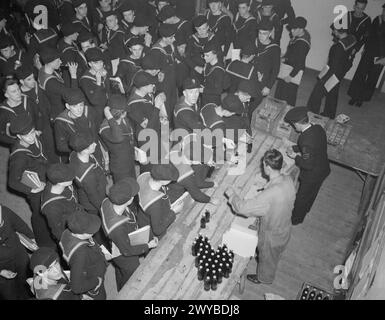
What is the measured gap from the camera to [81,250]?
12.2ft

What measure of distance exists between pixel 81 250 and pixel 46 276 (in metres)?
0.38

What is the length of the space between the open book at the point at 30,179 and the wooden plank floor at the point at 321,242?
9.29 feet

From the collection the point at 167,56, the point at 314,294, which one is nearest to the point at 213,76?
the point at 167,56

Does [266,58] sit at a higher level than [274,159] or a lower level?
higher

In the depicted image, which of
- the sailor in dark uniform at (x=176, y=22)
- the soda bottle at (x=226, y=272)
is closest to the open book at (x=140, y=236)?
the soda bottle at (x=226, y=272)

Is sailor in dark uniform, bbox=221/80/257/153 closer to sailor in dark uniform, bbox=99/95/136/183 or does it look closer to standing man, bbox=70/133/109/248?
sailor in dark uniform, bbox=99/95/136/183

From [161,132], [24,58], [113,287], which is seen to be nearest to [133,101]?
[161,132]

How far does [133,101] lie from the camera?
5.48m

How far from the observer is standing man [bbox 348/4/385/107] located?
741 centimetres

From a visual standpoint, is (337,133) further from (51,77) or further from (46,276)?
(46,276)

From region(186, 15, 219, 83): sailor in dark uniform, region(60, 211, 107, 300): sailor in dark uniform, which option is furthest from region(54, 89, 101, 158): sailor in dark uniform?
region(186, 15, 219, 83): sailor in dark uniform

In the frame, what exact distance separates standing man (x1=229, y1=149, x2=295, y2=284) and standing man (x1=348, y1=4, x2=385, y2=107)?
4.68m

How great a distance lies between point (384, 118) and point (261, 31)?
3394mm
